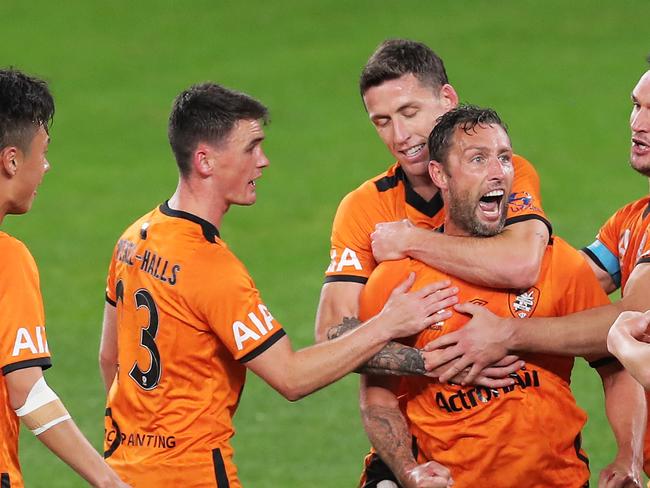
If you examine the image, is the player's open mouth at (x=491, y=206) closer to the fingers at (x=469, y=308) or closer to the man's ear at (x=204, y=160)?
the fingers at (x=469, y=308)

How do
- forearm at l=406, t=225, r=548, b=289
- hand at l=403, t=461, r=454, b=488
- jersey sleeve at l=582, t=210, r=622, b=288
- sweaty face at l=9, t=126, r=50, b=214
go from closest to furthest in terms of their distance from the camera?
1. sweaty face at l=9, t=126, r=50, b=214
2. hand at l=403, t=461, r=454, b=488
3. forearm at l=406, t=225, r=548, b=289
4. jersey sleeve at l=582, t=210, r=622, b=288

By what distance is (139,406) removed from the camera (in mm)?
5727

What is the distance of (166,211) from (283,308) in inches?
339

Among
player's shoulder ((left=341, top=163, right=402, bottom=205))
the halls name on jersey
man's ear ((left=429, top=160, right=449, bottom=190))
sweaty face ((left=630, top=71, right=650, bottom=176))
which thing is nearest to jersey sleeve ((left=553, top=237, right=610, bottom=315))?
man's ear ((left=429, top=160, right=449, bottom=190))

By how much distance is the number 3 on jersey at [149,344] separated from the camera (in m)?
5.70

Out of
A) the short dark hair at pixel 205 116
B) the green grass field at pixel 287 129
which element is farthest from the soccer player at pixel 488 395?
the green grass field at pixel 287 129

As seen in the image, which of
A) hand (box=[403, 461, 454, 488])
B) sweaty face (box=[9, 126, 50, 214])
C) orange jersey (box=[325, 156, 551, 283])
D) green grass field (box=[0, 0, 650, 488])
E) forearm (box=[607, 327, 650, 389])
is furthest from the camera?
green grass field (box=[0, 0, 650, 488])

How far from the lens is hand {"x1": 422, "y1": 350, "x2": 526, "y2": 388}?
552cm

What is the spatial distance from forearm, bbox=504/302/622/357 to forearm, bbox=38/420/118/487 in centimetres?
174

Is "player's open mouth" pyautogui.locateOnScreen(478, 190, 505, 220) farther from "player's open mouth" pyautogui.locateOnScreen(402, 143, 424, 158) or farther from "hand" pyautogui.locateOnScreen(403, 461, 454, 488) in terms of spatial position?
"hand" pyautogui.locateOnScreen(403, 461, 454, 488)

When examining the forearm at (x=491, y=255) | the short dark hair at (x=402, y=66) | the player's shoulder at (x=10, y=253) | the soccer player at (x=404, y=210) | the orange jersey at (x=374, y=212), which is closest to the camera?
the player's shoulder at (x=10, y=253)

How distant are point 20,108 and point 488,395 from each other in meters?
2.27

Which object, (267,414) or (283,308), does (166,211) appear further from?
(283,308)

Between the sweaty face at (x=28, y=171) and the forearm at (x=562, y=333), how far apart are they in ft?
6.68
